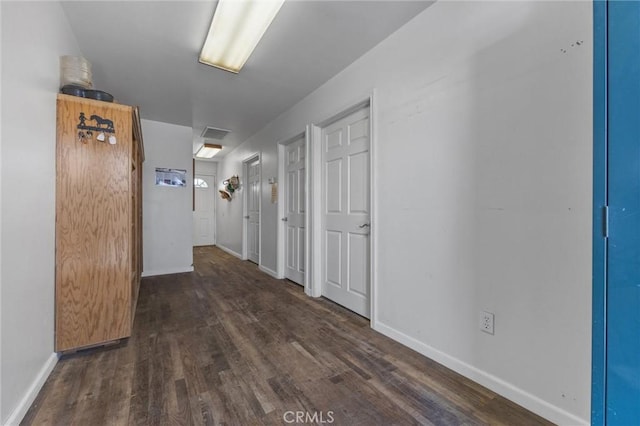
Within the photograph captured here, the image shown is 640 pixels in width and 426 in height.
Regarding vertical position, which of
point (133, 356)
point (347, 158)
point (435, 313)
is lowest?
point (133, 356)

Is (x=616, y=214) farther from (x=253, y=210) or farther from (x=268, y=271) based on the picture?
(x=253, y=210)

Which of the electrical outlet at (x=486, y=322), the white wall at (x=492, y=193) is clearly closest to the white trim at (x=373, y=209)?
the white wall at (x=492, y=193)

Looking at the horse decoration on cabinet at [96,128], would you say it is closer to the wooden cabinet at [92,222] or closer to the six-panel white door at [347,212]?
the wooden cabinet at [92,222]

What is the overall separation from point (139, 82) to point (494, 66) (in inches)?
130

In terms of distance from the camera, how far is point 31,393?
1381 mm

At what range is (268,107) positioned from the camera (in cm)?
362

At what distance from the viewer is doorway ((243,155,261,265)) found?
4.83m

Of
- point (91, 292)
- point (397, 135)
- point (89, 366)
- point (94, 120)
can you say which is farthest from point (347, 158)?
point (89, 366)

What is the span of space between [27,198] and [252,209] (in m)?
3.77

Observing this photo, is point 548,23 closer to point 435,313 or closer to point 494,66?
point 494,66

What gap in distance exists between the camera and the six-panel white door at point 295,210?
352cm

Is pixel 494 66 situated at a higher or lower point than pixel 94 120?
higher

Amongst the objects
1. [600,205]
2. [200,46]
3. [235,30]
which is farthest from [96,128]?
[600,205]

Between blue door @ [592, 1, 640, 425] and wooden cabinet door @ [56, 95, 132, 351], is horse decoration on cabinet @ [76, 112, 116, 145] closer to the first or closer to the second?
wooden cabinet door @ [56, 95, 132, 351]
